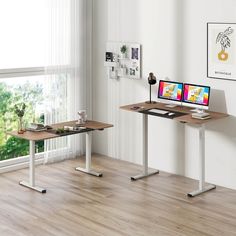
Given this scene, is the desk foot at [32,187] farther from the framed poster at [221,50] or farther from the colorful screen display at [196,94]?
the framed poster at [221,50]

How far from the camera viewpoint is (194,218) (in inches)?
195

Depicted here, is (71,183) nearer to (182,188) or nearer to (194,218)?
(182,188)

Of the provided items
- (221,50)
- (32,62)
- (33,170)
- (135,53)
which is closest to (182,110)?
(221,50)

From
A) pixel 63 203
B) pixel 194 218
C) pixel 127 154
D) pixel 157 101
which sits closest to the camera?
pixel 194 218

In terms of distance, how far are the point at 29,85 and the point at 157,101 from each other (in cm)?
151

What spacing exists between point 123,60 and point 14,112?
55.1 inches

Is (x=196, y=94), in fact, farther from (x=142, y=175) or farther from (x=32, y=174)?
(x=32, y=174)

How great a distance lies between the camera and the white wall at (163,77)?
18.9ft

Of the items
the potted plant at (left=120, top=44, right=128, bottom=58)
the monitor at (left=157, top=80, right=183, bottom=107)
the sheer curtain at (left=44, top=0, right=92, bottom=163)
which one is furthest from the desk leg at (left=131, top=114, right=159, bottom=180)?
the sheer curtain at (left=44, top=0, right=92, bottom=163)

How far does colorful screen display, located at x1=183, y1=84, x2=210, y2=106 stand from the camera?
18.6ft

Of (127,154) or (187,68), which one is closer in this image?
(187,68)

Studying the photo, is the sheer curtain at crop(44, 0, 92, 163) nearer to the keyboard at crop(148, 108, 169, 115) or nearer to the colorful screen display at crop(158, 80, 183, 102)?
the colorful screen display at crop(158, 80, 183, 102)

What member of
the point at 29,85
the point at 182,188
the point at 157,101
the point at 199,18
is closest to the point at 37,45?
the point at 29,85

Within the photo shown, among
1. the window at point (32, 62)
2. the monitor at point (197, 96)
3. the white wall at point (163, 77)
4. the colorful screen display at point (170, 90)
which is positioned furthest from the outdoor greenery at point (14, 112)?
the monitor at point (197, 96)
